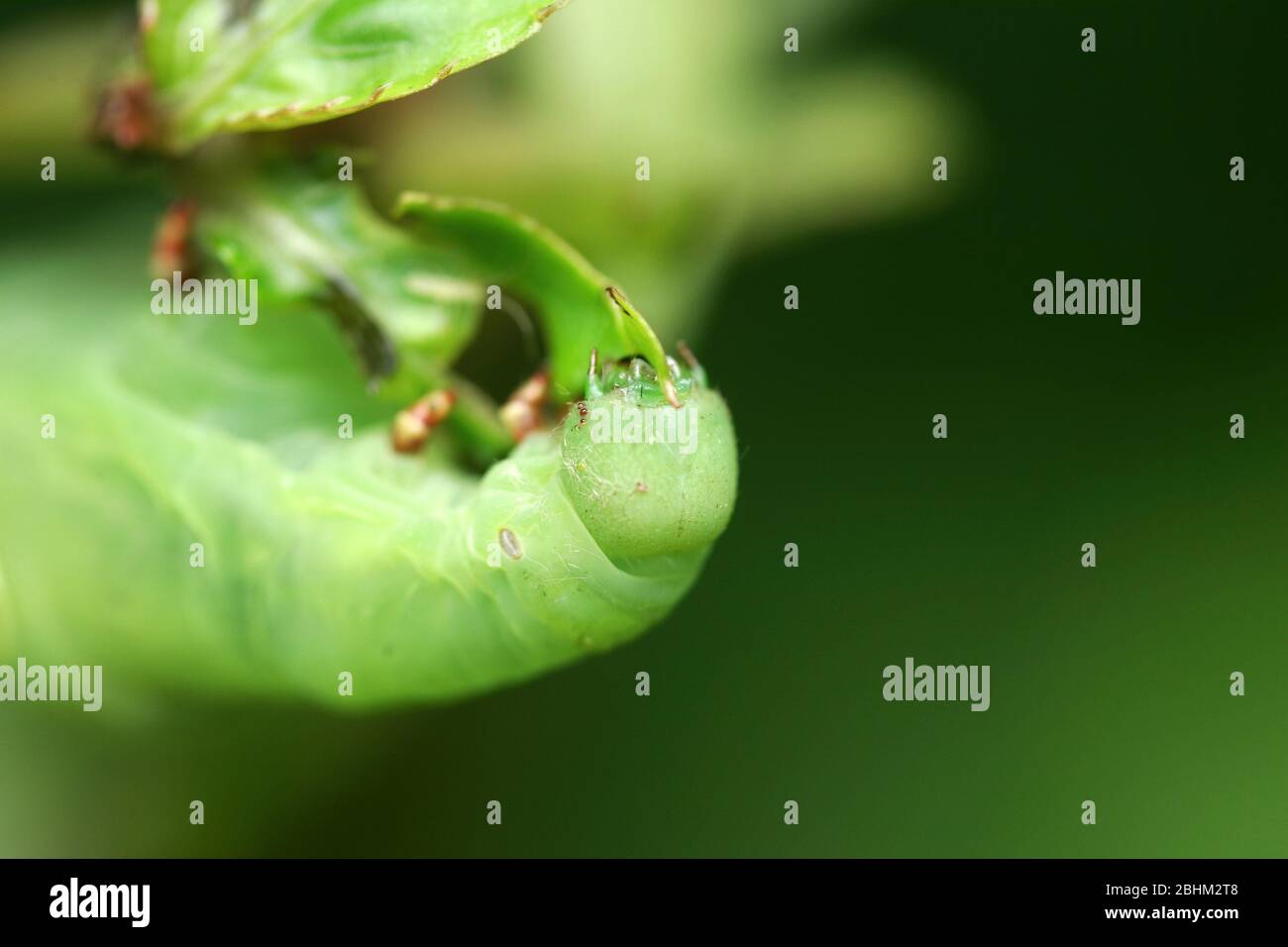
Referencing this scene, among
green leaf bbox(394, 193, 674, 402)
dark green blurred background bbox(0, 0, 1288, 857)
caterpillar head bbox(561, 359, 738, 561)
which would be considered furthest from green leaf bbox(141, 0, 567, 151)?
dark green blurred background bbox(0, 0, 1288, 857)

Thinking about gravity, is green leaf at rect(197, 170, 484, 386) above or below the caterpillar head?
above

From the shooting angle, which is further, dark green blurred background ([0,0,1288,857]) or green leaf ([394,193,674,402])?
dark green blurred background ([0,0,1288,857])

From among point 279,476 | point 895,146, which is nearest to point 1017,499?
point 895,146

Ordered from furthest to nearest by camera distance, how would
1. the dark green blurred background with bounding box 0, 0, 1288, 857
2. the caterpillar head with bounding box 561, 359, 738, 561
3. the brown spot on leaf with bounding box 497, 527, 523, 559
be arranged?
the dark green blurred background with bounding box 0, 0, 1288, 857 → the brown spot on leaf with bounding box 497, 527, 523, 559 → the caterpillar head with bounding box 561, 359, 738, 561

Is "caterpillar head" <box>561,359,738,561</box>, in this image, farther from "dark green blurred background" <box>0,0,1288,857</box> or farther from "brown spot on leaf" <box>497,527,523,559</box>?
"dark green blurred background" <box>0,0,1288,857</box>

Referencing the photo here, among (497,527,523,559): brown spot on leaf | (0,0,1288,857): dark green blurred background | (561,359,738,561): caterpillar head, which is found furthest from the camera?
(0,0,1288,857): dark green blurred background

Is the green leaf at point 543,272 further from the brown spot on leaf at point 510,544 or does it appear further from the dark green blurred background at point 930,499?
the dark green blurred background at point 930,499

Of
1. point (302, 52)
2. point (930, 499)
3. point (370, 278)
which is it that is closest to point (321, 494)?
point (370, 278)

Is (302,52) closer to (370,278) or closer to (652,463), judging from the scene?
(370,278)

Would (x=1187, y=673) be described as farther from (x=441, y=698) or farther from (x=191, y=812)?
(x=191, y=812)
